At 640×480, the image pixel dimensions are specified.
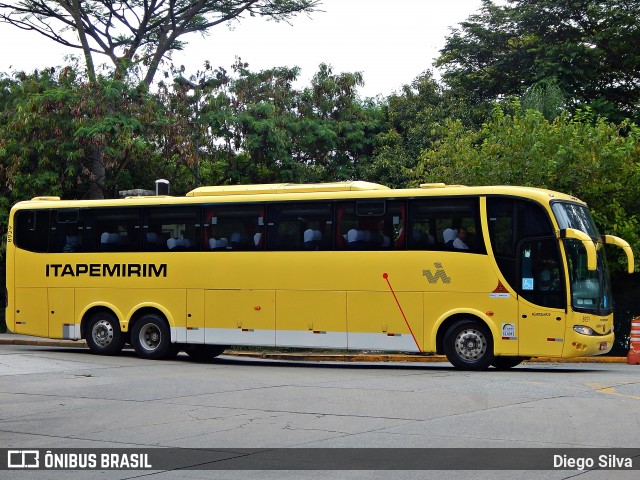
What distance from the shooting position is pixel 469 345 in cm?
1934

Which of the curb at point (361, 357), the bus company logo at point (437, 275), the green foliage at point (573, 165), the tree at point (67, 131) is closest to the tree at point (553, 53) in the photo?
the green foliage at point (573, 165)

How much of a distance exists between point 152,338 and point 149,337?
0.08 metres

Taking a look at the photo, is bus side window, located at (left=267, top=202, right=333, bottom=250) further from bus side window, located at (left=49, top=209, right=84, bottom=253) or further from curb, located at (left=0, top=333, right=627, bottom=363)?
bus side window, located at (left=49, top=209, right=84, bottom=253)

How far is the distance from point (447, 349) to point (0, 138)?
58.2ft

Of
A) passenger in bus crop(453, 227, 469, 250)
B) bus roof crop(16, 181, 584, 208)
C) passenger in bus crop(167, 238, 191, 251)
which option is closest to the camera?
bus roof crop(16, 181, 584, 208)

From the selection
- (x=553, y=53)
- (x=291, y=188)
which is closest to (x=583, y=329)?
(x=291, y=188)

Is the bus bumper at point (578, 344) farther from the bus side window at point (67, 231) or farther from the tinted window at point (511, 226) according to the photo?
the bus side window at point (67, 231)

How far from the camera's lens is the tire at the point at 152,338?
22266 millimetres

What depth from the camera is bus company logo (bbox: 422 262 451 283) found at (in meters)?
19.4

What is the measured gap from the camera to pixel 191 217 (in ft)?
71.8

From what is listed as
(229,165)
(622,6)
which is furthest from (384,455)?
(622,6)

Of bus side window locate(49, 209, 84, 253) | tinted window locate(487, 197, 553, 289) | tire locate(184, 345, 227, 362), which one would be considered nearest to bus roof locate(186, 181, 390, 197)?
tinted window locate(487, 197, 553, 289)

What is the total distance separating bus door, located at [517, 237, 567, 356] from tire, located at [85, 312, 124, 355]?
9089 mm

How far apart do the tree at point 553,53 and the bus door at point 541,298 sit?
62.6ft
